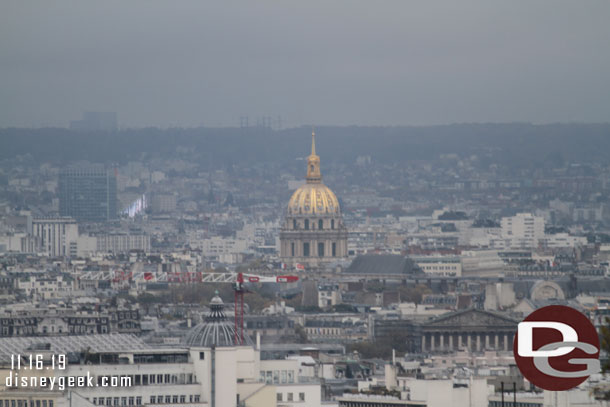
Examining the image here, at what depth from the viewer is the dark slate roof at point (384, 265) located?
15438cm

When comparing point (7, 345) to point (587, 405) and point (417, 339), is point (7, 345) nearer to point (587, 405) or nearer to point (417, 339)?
point (587, 405)

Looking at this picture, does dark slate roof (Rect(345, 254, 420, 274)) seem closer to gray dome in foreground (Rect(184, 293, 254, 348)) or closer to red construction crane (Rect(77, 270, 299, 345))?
red construction crane (Rect(77, 270, 299, 345))

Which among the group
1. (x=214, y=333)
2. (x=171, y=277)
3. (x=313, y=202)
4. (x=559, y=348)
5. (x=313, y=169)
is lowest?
(x=214, y=333)

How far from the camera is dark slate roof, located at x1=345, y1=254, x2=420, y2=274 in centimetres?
15438

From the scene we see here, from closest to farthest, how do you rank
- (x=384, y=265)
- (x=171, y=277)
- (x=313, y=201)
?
1. (x=171, y=277)
2. (x=384, y=265)
3. (x=313, y=201)

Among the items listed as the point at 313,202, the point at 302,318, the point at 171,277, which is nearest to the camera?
the point at 302,318

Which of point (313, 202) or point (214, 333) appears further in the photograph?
point (313, 202)

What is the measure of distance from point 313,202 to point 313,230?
4.77 metres

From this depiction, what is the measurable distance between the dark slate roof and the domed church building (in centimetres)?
1770

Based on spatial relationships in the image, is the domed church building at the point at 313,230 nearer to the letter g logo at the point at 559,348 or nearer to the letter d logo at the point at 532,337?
the letter d logo at the point at 532,337

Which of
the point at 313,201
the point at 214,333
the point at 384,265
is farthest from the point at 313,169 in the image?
the point at 214,333

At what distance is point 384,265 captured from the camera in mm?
157625

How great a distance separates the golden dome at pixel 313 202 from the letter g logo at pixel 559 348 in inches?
6507

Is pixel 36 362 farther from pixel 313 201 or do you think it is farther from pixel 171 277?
pixel 313 201
